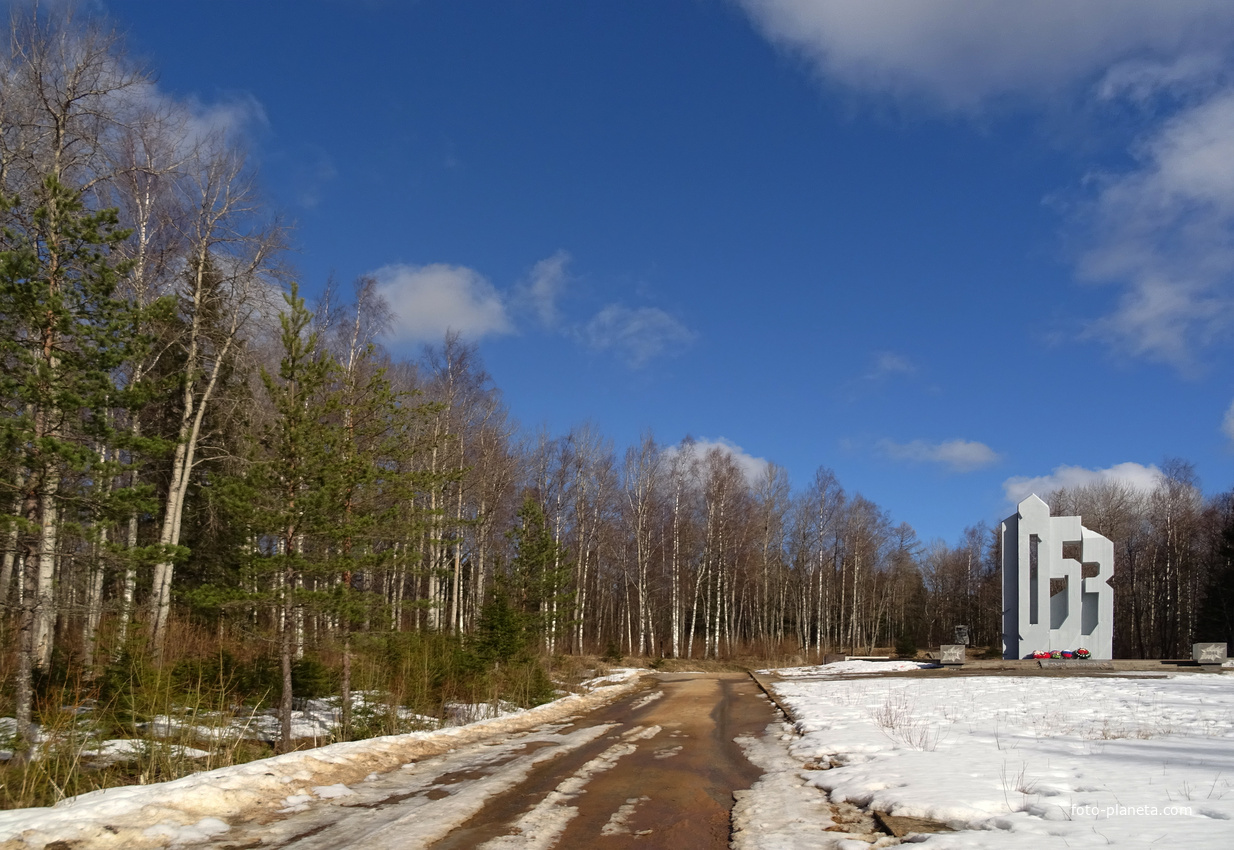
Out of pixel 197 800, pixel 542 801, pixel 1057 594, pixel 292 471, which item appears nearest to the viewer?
pixel 197 800

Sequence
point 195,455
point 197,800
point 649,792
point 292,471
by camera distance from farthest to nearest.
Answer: point 195,455
point 292,471
point 649,792
point 197,800

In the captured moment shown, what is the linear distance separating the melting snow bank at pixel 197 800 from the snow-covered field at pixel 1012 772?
13.2 feet

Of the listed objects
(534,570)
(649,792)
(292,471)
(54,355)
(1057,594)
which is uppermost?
(54,355)

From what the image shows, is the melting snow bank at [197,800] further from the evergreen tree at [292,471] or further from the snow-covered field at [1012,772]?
the snow-covered field at [1012,772]

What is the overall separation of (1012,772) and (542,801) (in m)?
4.51

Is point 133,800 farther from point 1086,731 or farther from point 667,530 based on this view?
point 667,530

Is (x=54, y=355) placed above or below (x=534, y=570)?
above

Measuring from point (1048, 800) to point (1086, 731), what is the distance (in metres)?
5.62

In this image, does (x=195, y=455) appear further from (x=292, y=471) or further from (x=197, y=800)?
(x=197, y=800)

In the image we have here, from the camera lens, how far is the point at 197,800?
612 centimetres

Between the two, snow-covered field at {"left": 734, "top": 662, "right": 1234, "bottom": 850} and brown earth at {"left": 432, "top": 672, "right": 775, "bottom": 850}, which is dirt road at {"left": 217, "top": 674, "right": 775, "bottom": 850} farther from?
snow-covered field at {"left": 734, "top": 662, "right": 1234, "bottom": 850}

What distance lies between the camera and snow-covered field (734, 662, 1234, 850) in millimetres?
5324

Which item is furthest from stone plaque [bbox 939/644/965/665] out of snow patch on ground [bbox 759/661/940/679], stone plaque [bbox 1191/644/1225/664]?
stone plaque [bbox 1191/644/1225/664]

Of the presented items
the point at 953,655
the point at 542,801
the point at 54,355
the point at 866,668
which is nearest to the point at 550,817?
the point at 542,801
